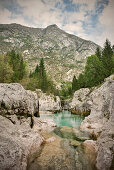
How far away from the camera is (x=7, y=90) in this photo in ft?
46.1

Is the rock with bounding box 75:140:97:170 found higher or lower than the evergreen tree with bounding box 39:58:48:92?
lower

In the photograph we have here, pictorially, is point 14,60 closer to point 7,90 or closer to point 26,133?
point 7,90

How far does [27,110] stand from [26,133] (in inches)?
217

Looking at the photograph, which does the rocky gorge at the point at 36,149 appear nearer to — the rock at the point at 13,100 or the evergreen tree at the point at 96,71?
the rock at the point at 13,100

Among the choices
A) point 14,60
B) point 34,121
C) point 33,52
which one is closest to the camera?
point 34,121

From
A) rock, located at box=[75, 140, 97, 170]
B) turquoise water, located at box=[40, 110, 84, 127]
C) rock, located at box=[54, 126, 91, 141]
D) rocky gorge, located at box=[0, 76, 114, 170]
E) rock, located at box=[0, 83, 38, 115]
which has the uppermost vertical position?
rock, located at box=[0, 83, 38, 115]

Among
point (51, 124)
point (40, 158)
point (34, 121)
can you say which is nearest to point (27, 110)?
point (34, 121)

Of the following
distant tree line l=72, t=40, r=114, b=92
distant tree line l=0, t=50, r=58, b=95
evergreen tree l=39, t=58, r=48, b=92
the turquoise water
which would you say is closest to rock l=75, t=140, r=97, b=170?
the turquoise water

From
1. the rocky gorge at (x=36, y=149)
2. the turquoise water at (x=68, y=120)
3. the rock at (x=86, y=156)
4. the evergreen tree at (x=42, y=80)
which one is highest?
the evergreen tree at (x=42, y=80)

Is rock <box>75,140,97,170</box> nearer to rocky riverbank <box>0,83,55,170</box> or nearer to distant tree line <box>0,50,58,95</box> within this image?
rocky riverbank <box>0,83,55,170</box>

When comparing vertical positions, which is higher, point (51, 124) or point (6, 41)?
point (6, 41)

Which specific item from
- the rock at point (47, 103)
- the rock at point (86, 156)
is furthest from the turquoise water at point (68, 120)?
the rock at point (47, 103)

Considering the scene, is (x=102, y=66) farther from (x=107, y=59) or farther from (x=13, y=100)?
(x=13, y=100)

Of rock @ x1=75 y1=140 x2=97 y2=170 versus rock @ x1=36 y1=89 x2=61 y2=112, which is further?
rock @ x1=36 y1=89 x2=61 y2=112
